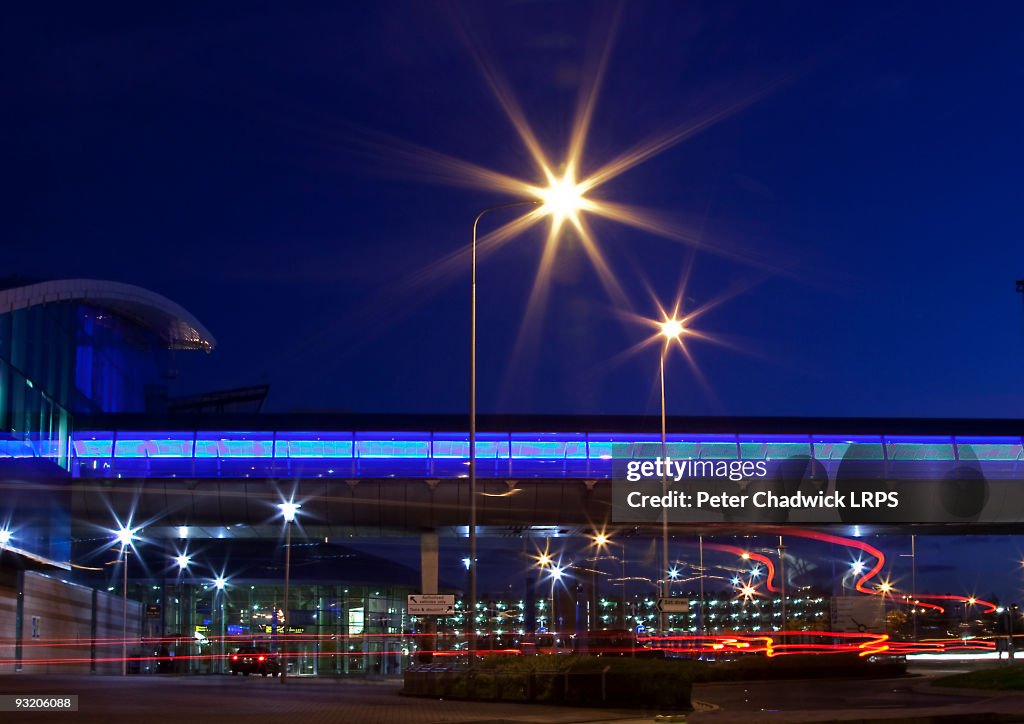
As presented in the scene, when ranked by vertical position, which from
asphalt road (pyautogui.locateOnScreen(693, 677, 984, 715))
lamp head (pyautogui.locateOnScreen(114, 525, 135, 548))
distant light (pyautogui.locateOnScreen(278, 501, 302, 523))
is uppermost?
distant light (pyautogui.locateOnScreen(278, 501, 302, 523))

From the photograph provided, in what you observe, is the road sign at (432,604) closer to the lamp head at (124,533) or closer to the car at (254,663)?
the car at (254,663)

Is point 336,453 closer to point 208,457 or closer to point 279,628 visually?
point 208,457

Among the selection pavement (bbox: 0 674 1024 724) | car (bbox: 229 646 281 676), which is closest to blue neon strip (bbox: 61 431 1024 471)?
car (bbox: 229 646 281 676)

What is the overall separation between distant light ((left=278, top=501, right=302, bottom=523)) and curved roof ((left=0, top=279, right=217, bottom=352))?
13.8 metres

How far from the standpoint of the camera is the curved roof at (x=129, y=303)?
5250 cm

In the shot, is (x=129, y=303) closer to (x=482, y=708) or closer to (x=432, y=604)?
(x=432, y=604)

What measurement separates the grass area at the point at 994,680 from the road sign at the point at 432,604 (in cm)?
1276

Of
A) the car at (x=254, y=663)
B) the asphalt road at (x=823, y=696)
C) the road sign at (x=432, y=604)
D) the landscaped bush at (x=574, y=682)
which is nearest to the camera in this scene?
the landscaped bush at (x=574, y=682)

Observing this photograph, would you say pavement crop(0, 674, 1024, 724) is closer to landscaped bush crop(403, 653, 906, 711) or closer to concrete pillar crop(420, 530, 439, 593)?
landscaped bush crop(403, 653, 906, 711)

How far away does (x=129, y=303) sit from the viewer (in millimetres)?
66625

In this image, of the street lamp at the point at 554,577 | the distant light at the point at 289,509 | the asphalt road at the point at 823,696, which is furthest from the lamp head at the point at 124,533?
the asphalt road at the point at 823,696

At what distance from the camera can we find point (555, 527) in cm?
6138

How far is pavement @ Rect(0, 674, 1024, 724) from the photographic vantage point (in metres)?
20.0

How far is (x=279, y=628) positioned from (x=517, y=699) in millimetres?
58384
